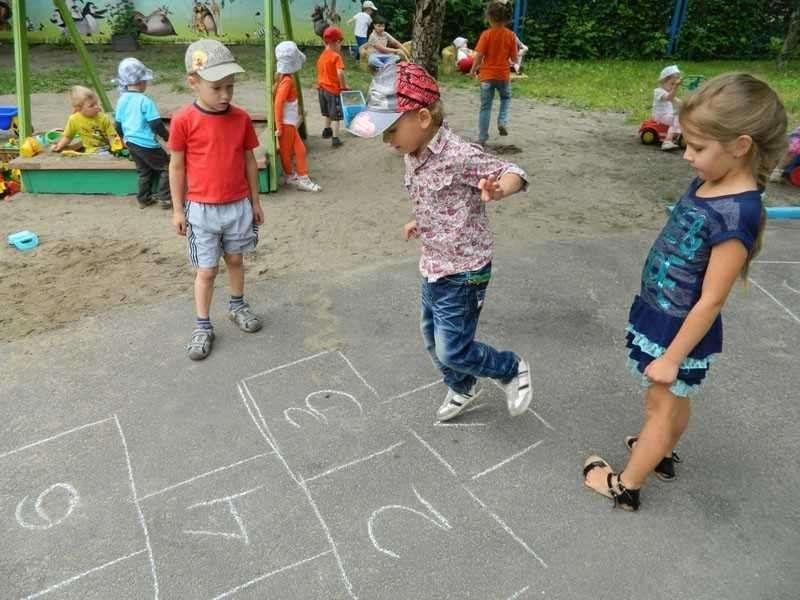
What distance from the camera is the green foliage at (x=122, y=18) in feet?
48.2

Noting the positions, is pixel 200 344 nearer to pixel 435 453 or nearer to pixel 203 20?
pixel 435 453

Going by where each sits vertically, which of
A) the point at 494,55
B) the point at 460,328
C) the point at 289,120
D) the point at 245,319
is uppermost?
the point at 494,55

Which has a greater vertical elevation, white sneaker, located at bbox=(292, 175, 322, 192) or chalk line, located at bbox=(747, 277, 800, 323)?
chalk line, located at bbox=(747, 277, 800, 323)

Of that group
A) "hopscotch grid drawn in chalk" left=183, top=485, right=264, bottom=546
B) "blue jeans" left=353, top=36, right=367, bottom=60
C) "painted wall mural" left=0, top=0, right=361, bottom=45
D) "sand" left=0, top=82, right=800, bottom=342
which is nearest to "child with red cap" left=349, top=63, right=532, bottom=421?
"hopscotch grid drawn in chalk" left=183, top=485, right=264, bottom=546

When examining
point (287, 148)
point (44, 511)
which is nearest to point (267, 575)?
point (44, 511)

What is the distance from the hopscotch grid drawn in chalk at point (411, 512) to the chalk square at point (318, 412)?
342 mm

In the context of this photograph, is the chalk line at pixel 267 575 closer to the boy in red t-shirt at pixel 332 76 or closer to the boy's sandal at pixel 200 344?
the boy's sandal at pixel 200 344

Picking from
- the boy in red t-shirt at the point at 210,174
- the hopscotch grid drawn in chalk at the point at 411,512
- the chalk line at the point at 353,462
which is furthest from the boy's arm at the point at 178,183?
the hopscotch grid drawn in chalk at the point at 411,512

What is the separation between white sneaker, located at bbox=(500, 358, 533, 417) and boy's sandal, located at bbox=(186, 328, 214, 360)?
1.72 metres

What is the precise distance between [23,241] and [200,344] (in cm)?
248

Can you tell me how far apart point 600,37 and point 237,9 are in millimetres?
8328

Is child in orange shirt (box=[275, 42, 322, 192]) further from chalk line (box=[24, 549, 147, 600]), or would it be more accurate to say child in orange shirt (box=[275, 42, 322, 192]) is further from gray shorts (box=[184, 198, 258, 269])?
chalk line (box=[24, 549, 147, 600])

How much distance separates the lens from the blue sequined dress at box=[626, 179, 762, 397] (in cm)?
196

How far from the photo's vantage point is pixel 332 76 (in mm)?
7754
